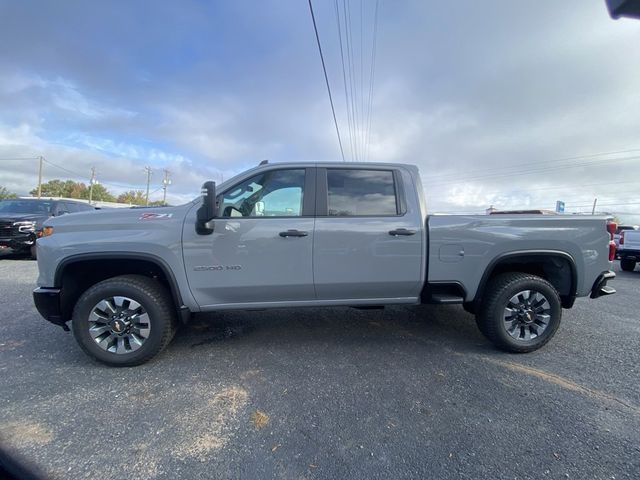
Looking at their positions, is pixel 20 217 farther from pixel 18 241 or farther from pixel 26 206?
pixel 26 206

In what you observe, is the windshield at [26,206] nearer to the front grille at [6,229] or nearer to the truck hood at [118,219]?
the front grille at [6,229]

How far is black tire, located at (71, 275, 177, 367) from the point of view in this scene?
302cm

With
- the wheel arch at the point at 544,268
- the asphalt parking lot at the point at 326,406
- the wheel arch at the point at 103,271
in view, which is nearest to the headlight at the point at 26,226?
the asphalt parking lot at the point at 326,406

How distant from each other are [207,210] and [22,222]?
30.5 ft

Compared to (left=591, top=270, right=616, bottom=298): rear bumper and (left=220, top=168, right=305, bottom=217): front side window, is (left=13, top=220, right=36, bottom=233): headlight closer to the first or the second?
(left=220, top=168, right=305, bottom=217): front side window

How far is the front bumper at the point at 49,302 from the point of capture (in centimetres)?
303

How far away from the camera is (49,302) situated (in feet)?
9.97

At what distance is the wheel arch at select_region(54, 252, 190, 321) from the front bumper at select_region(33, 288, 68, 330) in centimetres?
5

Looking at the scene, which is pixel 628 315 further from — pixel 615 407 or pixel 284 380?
pixel 284 380

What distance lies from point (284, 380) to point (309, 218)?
154 cm

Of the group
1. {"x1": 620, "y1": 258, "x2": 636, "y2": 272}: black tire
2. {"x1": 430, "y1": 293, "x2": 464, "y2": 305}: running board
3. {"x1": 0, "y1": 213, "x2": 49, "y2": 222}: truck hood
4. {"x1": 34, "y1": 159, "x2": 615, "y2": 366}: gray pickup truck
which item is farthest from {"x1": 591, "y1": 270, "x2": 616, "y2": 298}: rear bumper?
{"x1": 0, "y1": 213, "x2": 49, "y2": 222}: truck hood

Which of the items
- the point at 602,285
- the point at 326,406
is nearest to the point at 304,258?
the point at 326,406

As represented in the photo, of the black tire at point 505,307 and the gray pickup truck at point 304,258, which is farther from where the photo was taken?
the black tire at point 505,307

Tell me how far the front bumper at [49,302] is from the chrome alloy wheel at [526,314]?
14.6 ft
